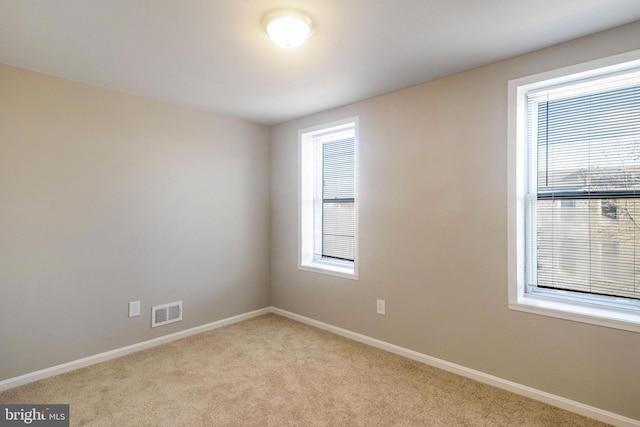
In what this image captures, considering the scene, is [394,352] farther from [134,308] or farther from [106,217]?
[106,217]

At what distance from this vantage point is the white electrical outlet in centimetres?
309

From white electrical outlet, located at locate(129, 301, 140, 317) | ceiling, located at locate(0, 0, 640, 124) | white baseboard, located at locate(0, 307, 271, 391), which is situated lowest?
white baseboard, located at locate(0, 307, 271, 391)

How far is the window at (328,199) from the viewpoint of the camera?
3689 millimetres

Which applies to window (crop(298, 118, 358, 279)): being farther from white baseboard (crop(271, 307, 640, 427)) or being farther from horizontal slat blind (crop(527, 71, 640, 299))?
horizontal slat blind (crop(527, 71, 640, 299))

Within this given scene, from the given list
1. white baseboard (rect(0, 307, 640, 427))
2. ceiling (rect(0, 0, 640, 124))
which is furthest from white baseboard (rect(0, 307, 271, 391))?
ceiling (rect(0, 0, 640, 124))

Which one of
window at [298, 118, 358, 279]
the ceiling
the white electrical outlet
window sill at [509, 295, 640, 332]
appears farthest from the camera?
window at [298, 118, 358, 279]

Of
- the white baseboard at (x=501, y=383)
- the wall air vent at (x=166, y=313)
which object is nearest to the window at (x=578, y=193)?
the white baseboard at (x=501, y=383)

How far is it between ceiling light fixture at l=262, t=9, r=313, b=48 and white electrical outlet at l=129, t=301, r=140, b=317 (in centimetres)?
264

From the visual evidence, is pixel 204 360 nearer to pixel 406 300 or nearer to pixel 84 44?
pixel 406 300

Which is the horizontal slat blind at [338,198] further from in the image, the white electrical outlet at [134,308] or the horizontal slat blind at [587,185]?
the white electrical outlet at [134,308]

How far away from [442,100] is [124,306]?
3.37 m

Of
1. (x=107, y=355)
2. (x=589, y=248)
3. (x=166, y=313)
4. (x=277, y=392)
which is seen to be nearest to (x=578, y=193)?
(x=589, y=248)

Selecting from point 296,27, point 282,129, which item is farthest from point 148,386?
point 282,129

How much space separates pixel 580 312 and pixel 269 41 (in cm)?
267
